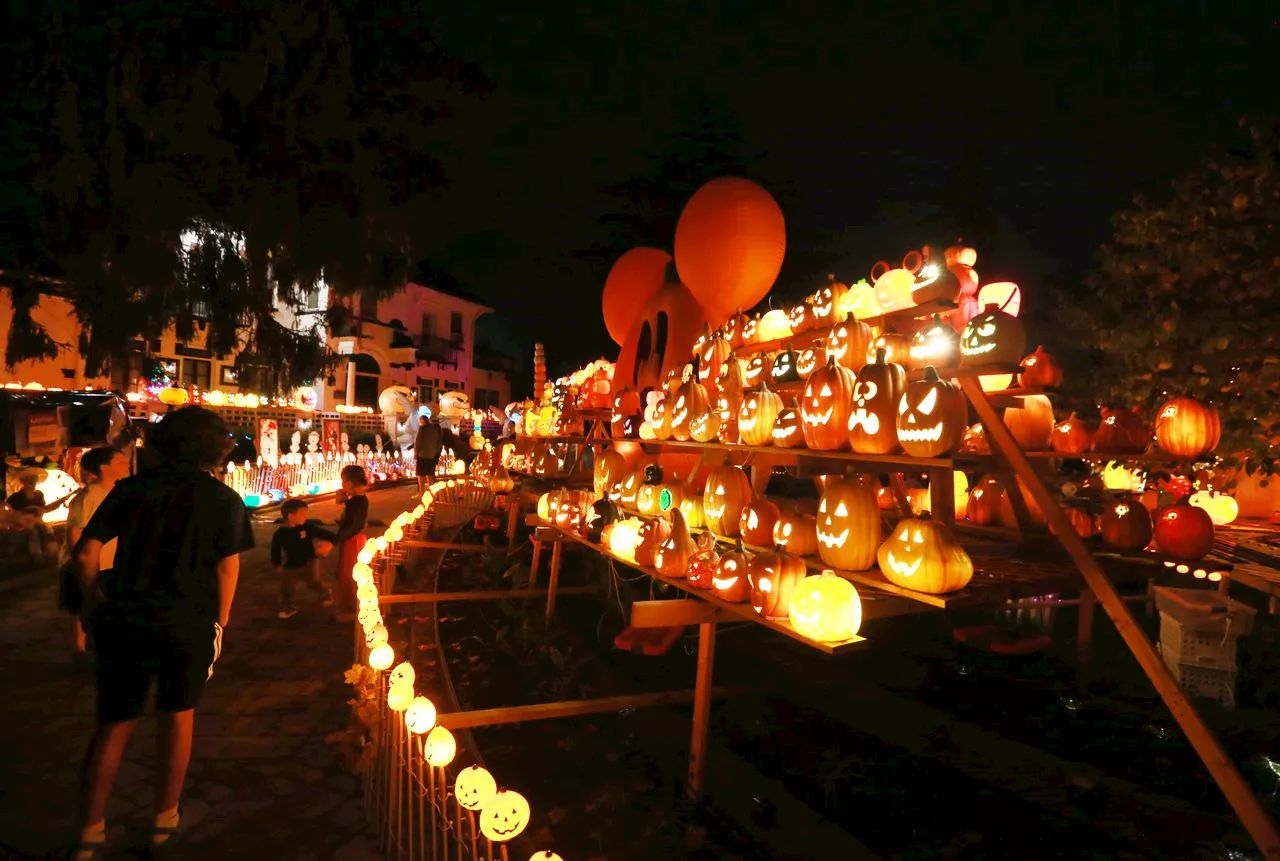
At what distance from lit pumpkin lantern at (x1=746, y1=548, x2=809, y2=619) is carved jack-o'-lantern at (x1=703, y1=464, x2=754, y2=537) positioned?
36.2 inches

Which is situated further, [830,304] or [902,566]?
[830,304]

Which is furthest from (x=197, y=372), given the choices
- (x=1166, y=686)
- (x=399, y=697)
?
(x=1166, y=686)

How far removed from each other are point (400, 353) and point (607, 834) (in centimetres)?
2982

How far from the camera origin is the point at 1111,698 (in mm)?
5684

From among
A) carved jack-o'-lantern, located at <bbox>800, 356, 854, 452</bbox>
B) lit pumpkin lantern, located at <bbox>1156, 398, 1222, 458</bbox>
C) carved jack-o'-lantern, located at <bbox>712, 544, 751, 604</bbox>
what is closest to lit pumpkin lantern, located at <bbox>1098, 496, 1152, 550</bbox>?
lit pumpkin lantern, located at <bbox>1156, 398, 1222, 458</bbox>

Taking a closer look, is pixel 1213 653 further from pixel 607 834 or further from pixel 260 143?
pixel 260 143

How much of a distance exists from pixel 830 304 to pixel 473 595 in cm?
481

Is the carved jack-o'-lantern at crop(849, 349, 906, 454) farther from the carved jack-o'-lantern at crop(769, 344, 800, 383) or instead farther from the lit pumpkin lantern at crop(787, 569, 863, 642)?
the carved jack-o'-lantern at crop(769, 344, 800, 383)

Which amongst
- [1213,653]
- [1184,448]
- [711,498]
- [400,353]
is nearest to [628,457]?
[711,498]

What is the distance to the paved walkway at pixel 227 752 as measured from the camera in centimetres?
322

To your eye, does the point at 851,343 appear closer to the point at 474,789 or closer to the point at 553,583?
the point at 474,789

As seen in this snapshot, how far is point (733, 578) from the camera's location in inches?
153

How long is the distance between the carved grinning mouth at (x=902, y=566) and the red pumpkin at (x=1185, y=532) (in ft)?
5.64

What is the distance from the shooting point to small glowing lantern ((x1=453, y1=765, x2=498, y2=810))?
2547mm
